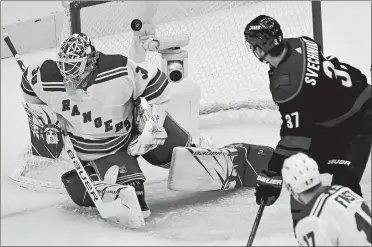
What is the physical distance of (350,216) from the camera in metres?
2.12

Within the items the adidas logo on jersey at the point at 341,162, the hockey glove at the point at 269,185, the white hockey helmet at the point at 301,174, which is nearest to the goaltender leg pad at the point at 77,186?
the hockey glove at the point at 269,185

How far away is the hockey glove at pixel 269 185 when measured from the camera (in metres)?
2.58

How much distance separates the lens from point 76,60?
2.89 m

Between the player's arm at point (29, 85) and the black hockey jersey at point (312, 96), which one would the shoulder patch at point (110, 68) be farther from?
the black hockey jersey at point (312, 96)

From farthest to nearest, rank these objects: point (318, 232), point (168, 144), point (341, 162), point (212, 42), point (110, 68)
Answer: point (212, 42), point (168, 144), point (110, 68), point (341, 162), point (318, 232)

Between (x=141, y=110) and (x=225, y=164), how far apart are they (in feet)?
1.38

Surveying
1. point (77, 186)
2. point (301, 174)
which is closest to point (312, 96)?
point (301, 174)

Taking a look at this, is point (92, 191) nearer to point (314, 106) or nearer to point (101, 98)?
point (101, 98)

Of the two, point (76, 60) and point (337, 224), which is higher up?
point (76, 60)

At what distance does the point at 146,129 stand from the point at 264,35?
582 mm

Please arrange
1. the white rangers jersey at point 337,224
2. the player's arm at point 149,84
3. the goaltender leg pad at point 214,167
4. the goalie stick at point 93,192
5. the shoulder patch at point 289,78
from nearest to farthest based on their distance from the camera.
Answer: the white rangers jersey at point 337,224
the shoulder patch at point 289,78
the goalie stick at point 93,192
the player's arm at point 149,84
the goaltender leg pad at point 214,167

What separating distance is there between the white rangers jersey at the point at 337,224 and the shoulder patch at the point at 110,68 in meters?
1.06

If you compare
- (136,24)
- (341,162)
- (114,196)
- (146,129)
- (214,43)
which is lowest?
(114,196)

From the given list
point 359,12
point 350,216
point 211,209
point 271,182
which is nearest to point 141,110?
point 211,209
